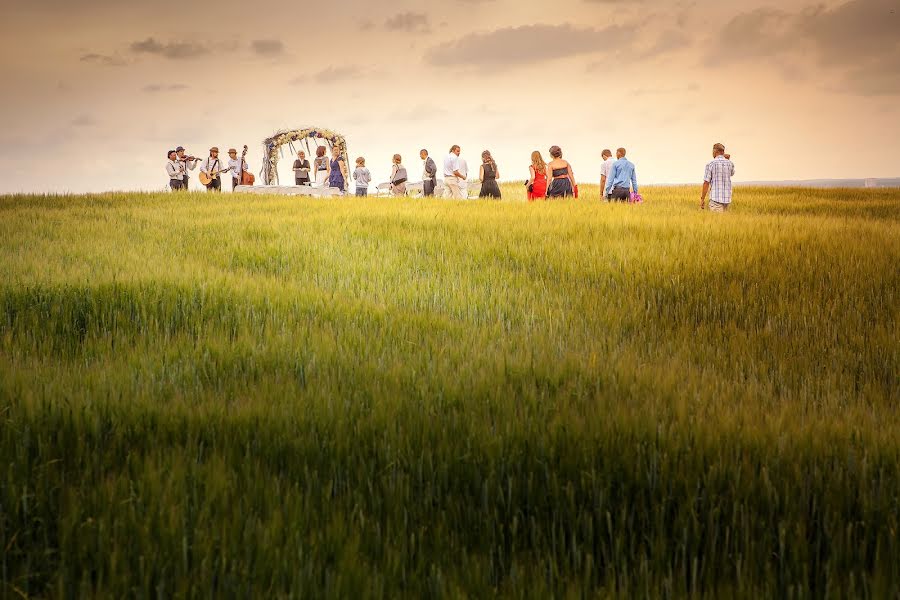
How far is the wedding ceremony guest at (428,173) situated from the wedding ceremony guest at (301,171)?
550 centimetres

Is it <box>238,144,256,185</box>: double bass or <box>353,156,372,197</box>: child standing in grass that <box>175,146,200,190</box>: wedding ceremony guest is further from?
<box>353,156,372,197</box>: child standing in grass

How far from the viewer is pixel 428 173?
2670cm

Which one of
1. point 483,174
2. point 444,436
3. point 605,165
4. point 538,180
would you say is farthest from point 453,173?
point 444,436

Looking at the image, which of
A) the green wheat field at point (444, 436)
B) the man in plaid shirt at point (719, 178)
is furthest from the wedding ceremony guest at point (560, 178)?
the green wheat field at point (444, 436)

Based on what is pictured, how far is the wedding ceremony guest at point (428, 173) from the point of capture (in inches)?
1011

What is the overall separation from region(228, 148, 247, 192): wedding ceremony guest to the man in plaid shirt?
754 inches

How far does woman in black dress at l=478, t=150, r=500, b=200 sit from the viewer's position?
2277cm

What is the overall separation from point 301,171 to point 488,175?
9.86m

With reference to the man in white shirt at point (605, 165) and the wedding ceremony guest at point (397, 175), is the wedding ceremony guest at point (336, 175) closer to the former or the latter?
the wedding ceremony guest at point (397, 175)

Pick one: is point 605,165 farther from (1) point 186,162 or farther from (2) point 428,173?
(1) point 186,162

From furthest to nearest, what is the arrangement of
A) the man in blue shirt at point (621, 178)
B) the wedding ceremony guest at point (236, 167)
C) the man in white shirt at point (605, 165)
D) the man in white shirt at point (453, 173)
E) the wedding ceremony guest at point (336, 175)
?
the wedding ceremony guest at point (236, 167), the wedding ceremony guest at point (336, 175), the man in white shirt at point (453, 173), the man in white shirt at point (605, 165), the man in blue shirt at point (621, 178)

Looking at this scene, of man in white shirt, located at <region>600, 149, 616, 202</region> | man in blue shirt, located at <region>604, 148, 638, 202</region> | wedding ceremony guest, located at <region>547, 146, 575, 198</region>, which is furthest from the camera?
man in white shirt, located at <region>600, 149, 616, 202</region>

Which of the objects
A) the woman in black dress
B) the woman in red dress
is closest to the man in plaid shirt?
the woman in red dress

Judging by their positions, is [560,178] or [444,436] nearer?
[444,436]
